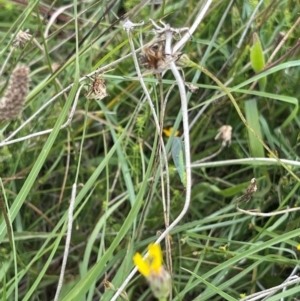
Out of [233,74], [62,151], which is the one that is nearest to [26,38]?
[62,151]

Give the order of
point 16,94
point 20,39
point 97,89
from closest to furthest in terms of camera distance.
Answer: point 16,94 < point 97,89 < point 20,39

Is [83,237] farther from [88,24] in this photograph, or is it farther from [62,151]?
[88,24]

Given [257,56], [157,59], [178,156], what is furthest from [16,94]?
[257,56]

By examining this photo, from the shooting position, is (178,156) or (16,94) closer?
(16,94)

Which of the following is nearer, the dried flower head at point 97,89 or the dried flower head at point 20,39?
the dried flower head at point 97,89

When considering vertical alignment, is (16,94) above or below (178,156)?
above

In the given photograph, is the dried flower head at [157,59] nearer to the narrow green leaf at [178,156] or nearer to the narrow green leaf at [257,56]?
the narrow green leaf at [178,156]

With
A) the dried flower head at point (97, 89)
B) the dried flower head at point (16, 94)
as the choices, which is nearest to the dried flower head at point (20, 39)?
the dried flower head at point (97, 89)

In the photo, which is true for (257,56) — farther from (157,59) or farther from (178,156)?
(157,59)

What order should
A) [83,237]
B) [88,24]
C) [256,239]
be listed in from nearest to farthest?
[256,239] < [83,237] < [88,24]
